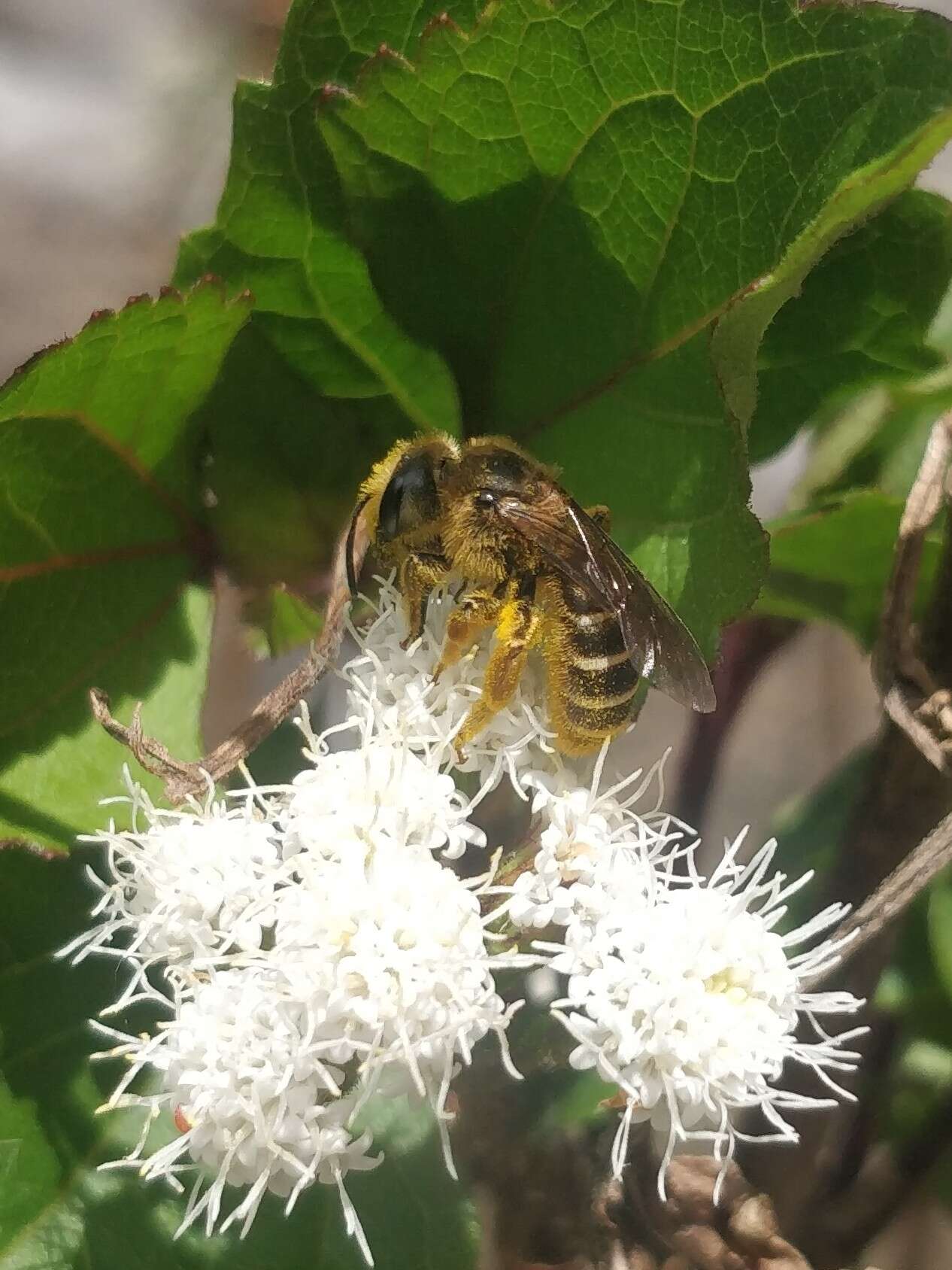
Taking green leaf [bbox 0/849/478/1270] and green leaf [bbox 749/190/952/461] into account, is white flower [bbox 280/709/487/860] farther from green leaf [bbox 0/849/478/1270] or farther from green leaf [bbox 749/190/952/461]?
green leaf [bbox 749/190/952/461]

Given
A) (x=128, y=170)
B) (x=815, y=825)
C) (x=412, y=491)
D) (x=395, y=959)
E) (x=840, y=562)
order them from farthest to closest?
(x=128, y=170) < (x=815, y=825) < (x=840, y=562) < (x=412, y=491) < (x=395, y=959)

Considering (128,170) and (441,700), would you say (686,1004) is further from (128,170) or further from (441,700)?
(128,170)

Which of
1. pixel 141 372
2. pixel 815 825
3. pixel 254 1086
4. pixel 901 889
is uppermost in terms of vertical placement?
pixel 141 372

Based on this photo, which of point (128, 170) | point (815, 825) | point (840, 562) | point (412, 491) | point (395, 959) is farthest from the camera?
point (128, 170)

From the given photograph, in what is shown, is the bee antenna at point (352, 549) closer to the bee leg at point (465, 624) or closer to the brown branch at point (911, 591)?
the bee leg at point (465, 624)

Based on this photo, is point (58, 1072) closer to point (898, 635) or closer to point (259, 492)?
point (259, 492)

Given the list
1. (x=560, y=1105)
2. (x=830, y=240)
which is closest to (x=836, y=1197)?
(x=560, y=1105)

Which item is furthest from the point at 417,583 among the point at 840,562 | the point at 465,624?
the point at 840,562
